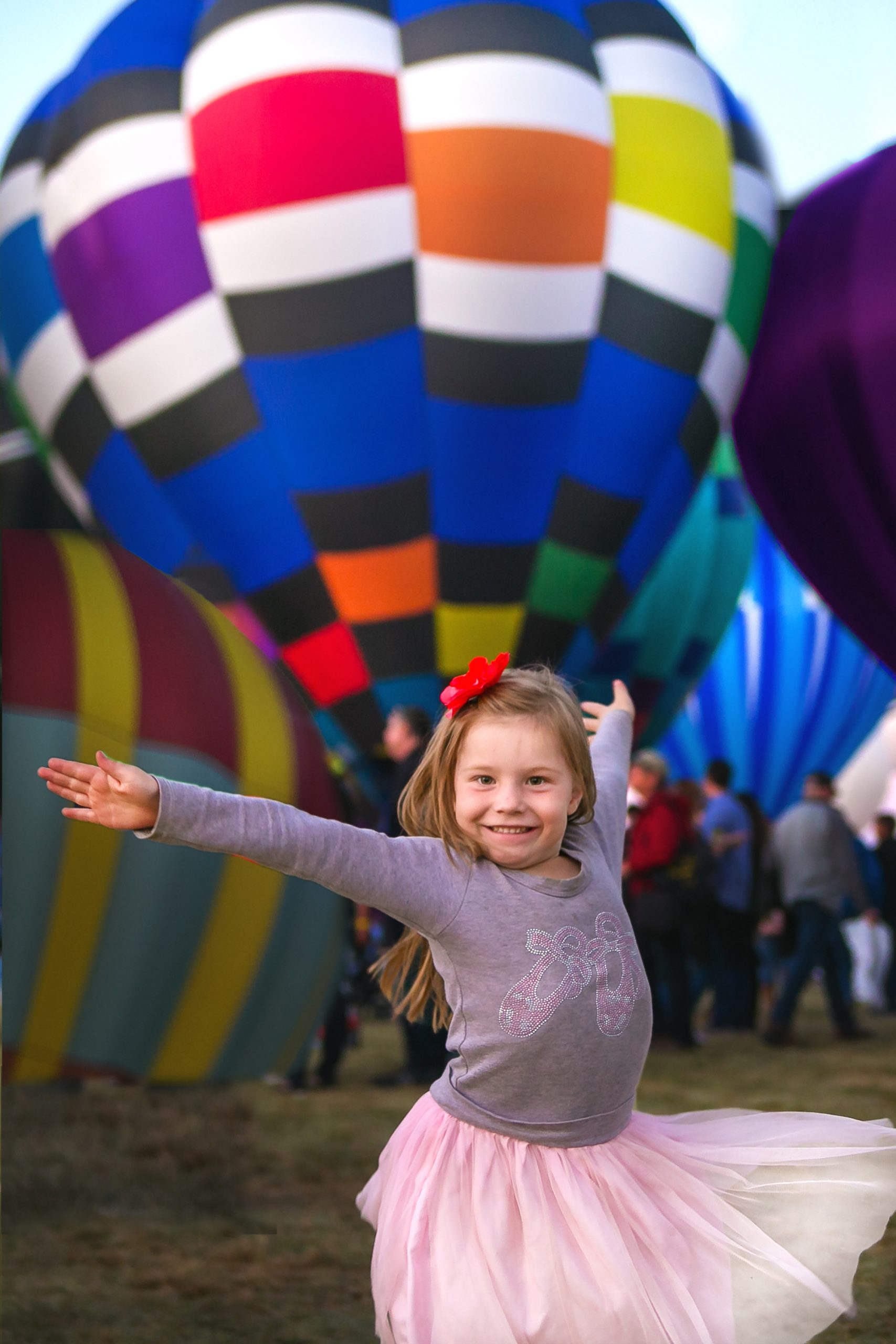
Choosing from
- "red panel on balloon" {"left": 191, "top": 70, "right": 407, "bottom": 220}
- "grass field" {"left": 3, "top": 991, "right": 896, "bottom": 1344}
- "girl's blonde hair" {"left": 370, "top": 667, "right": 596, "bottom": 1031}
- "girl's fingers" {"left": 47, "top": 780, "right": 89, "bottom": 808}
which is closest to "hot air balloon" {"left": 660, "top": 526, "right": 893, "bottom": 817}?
"red panel on balloon" {"left": 191, "top": 70, "right": 407, "bottom": 220}

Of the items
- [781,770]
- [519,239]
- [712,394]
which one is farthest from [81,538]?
[781,770]

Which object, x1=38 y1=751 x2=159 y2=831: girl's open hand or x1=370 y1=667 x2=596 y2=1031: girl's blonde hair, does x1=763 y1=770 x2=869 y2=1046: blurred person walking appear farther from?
x1=38 y1=751 x2=159 y2=831: girl's open hand

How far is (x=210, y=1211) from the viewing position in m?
3.17

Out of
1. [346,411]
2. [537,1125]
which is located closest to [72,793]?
[537,1125]

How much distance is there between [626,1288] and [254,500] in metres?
4.57

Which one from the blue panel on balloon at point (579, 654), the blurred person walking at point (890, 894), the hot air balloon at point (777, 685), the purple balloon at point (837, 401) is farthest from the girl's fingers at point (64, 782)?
the hot air balloon at point (777, 685)

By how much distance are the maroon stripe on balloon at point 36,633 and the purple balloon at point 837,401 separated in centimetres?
356

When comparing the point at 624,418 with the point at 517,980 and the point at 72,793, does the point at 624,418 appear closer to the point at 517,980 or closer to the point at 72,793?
the point at 517,980

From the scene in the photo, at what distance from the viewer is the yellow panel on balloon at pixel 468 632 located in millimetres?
5902

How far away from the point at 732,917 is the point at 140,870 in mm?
3793

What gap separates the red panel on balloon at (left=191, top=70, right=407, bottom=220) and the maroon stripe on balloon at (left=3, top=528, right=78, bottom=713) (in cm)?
272

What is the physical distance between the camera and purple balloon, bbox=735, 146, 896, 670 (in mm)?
5586

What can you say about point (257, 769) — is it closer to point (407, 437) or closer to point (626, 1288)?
point (626, 1288)

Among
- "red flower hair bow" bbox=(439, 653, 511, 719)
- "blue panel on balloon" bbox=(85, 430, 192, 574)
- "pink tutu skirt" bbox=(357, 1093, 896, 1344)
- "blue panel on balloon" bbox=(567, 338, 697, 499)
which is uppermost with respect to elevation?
"blue panel on balloon" bbox=(567, 338, 697, 499)
